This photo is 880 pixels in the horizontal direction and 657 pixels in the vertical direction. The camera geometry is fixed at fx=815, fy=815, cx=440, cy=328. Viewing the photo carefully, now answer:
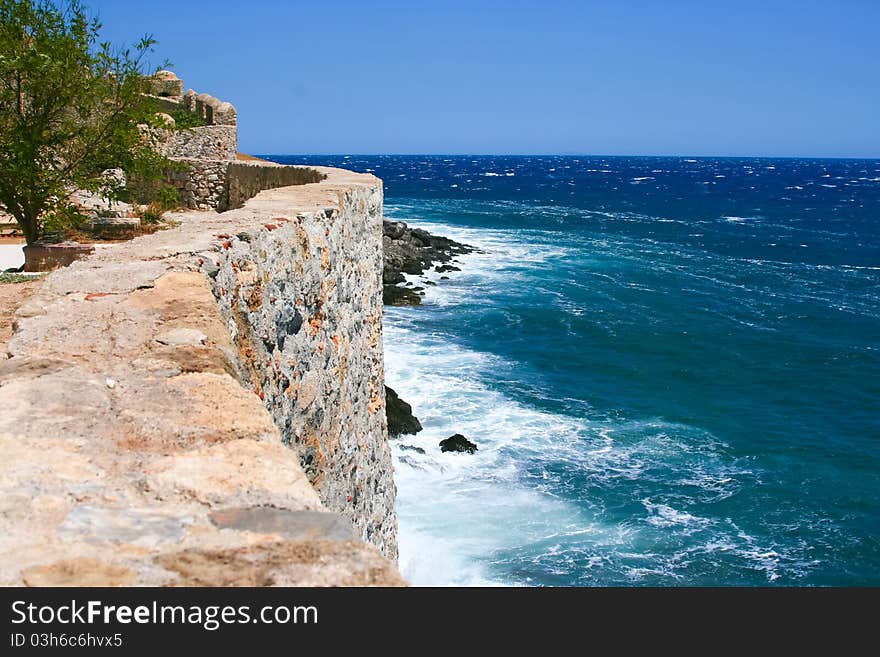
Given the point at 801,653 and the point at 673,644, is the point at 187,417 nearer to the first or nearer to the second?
the point at 673,644

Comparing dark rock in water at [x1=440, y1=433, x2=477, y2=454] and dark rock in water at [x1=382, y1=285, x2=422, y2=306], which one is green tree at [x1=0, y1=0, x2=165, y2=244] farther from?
dark rock in water at [x1=382, y1=285, x2=422, y2=306]

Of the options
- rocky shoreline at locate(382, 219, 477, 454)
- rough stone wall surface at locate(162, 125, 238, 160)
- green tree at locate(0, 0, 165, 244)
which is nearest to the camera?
green tree at locate(0, 0, 165, 244)

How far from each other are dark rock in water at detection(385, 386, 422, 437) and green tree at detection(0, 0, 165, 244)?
10.6 metres

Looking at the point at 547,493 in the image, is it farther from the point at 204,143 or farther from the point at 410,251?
the point at 410,251

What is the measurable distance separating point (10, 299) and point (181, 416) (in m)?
3.58

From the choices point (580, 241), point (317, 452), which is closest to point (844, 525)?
point (317, 452)

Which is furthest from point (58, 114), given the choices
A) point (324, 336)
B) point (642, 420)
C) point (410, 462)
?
point (642, 420)

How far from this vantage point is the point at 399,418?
20.2 metres

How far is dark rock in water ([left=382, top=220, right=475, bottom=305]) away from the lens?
1599 inches

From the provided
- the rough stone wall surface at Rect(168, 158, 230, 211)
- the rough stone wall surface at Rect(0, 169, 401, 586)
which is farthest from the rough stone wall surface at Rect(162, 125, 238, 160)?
the rough stone wall surface at Rect(0, 169, 401, 586)

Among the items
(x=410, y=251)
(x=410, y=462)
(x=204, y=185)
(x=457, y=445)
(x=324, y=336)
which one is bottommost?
(x=410, y=462)

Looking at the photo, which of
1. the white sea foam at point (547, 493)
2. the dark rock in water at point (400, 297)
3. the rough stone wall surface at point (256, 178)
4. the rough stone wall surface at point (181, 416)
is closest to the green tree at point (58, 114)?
the rough stone wall surface at point (256, 178)

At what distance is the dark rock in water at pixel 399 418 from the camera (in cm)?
1997

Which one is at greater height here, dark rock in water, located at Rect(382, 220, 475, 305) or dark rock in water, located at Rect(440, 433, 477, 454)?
dark rock in water, located at Rect(382, 220, 475, 305)
